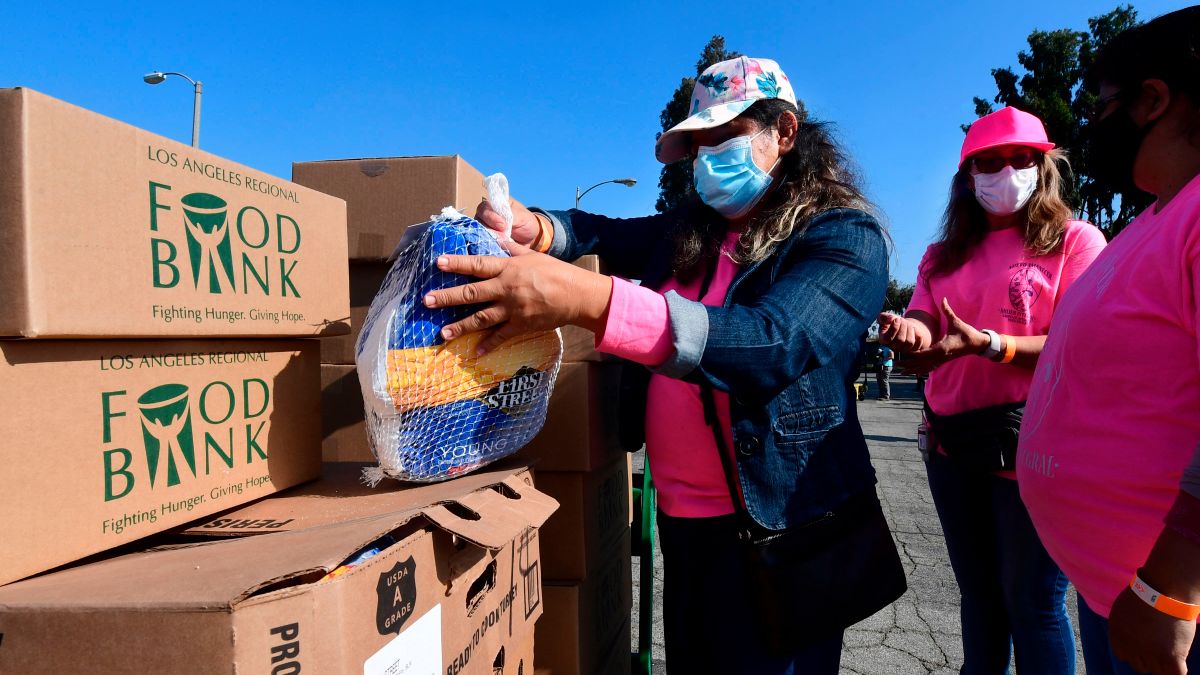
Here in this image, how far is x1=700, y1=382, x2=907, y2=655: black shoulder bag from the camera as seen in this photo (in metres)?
1.31

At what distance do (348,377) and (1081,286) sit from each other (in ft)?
5.32

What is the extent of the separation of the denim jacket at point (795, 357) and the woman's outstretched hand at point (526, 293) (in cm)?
13

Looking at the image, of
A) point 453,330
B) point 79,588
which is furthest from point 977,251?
point 79,588

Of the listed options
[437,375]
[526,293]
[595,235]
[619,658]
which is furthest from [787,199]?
[619,658]

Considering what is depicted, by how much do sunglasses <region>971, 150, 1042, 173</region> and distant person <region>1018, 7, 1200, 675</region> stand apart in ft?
2.32

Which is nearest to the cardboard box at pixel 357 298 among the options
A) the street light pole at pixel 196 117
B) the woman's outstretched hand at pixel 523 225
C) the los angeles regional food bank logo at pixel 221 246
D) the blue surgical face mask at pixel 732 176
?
the woman's outstretched hand at pixel 523 225

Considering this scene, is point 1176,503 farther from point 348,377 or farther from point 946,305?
point 348,377

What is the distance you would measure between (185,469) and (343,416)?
0.70 meters

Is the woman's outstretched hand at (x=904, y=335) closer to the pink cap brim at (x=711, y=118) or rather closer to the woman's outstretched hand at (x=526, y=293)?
the pink cap brim at (x=711, y=118)

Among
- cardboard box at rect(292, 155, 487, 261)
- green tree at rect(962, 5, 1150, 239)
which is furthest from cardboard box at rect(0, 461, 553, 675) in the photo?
green tree at rect(962, 5, 1150, 239)

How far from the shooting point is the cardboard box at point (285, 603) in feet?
2.33

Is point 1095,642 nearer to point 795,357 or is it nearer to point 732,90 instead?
point 795,357

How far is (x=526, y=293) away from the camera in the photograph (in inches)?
41.4

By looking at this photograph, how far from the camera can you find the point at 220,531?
1066 mm
